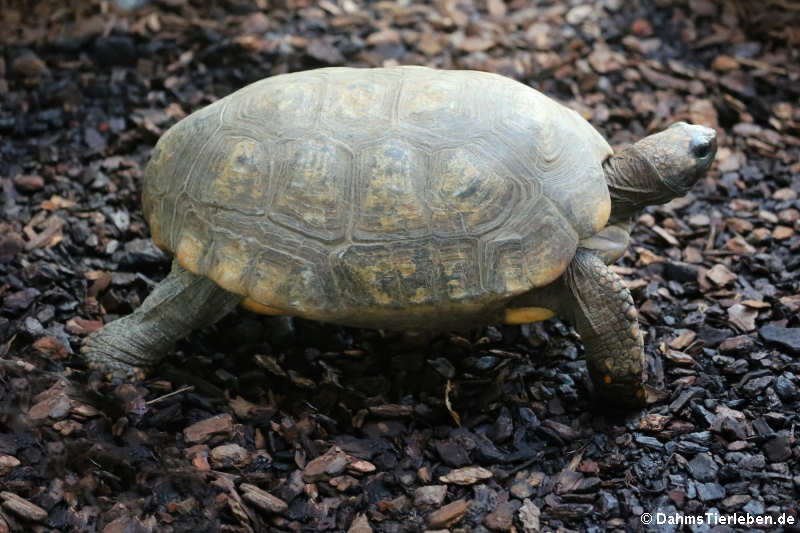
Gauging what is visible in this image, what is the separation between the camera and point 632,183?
4.63m

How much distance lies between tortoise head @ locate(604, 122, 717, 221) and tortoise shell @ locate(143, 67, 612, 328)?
1.18 ft

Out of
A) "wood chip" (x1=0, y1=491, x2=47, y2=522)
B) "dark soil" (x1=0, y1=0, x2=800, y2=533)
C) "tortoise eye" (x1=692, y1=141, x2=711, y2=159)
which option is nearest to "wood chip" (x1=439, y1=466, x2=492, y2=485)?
"dark soil" (x1=0, y1=0, x2=800, y2=533)

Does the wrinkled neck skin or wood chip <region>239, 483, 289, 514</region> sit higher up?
the wrinkled neck skin

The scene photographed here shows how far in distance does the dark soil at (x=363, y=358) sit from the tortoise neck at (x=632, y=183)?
28.0 inches

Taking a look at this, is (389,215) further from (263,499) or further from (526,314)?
(263,499)

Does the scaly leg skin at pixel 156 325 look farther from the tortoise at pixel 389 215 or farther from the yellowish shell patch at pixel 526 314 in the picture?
the yellowish shell patch at pixel 526 314

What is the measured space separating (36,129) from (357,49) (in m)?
2.86

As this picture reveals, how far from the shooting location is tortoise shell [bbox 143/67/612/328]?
402 centimetres

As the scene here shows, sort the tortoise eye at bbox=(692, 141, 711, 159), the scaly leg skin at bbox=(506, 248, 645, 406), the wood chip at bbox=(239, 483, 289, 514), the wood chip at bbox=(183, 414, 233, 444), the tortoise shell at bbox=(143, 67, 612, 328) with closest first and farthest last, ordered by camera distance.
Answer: the wood chip at bbox=(239, 483, 289, 514), the tortoise shell at bbox=(143, 67, 612, 328), the wood chip at bbox=(183, 414, 233, 444), the scaly leg skin at bbox=(506, 248, 645, 406), the tortoise eye at bbox=(692, 141, 711, 159)

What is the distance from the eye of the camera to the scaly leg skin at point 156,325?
175 inches

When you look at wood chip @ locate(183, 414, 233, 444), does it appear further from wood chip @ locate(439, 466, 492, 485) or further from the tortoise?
wood chip @ locate(439, 466, 492, 485)

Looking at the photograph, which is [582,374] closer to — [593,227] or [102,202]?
[593,227]

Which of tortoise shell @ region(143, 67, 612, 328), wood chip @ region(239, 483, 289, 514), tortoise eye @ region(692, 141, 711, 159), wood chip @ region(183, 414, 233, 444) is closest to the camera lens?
wood chip @ region(239, 483, 289, 514)

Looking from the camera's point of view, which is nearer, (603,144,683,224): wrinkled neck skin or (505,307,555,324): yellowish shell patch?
(505,307,555,324): yellowish shell patch
